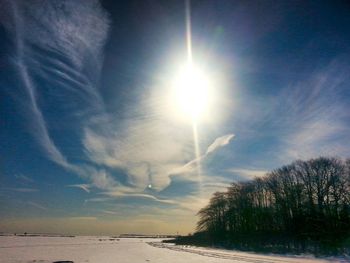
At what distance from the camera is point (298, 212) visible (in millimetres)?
64375

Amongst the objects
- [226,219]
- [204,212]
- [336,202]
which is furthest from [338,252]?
[204,212]

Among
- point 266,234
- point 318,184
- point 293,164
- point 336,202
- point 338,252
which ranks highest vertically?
point 293,164

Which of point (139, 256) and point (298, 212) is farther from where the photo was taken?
point (298, 212)

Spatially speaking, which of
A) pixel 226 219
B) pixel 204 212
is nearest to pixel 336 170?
A: pixel 226 219

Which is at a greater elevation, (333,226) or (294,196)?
(294,196)

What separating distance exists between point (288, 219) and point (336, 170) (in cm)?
1572

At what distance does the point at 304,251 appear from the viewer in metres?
48.1

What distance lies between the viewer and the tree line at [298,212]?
51.1 meters

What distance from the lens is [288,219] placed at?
69688 millimetres

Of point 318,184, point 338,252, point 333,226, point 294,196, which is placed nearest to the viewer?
point 338,252

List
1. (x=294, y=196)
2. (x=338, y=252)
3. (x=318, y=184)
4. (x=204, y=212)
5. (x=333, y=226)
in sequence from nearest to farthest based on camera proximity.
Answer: (x=338, y=252) < (x=333, y=226) < (x=318, y=184) < (x=294, y=196) < (x=204, y=212)

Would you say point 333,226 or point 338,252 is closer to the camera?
point 338,252

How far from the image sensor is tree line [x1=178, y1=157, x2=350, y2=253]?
2013 inches

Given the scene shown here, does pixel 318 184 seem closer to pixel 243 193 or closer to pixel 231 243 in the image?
pixel 231 243
